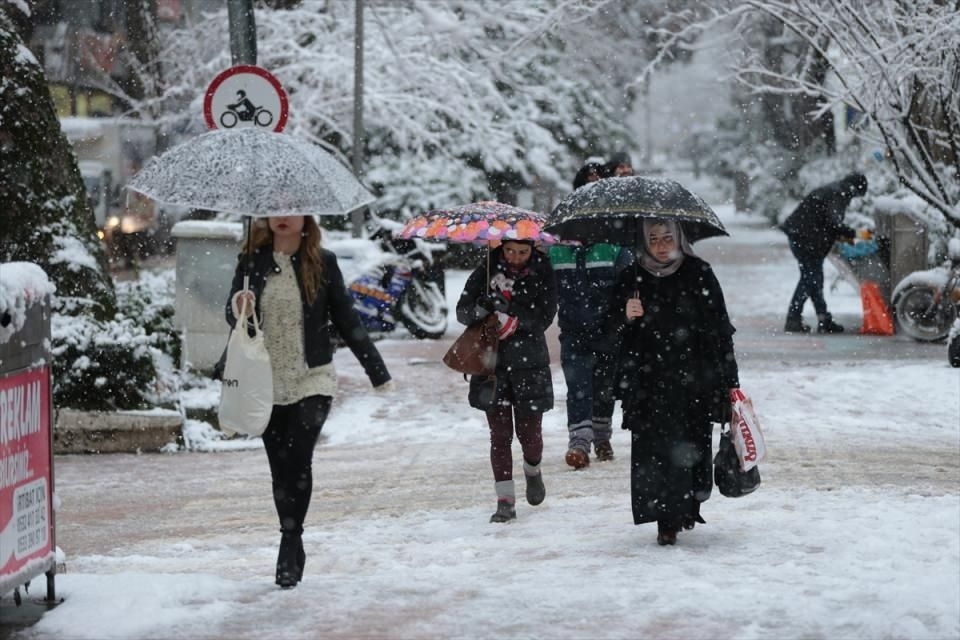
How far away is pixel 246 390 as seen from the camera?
5832mm

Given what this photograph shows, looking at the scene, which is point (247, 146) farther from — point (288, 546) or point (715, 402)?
point (715, 402)

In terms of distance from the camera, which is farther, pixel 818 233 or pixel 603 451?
pixel 818 233

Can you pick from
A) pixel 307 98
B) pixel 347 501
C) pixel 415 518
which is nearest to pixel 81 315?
pixel 347 501

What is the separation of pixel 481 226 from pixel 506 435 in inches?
46.4

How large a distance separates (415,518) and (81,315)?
5.01m

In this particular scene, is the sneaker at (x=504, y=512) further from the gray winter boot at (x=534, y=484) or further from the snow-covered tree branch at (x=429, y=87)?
the snow-covered tree branch at (x=429, y=87)

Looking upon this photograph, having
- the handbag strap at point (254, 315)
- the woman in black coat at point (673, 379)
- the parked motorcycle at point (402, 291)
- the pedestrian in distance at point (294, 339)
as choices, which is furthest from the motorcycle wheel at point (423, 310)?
the handbag strap at point (254, 315)

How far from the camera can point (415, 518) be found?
830 centimetres

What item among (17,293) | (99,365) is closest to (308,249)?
(17,293)

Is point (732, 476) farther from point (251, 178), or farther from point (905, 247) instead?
point (905, 247)

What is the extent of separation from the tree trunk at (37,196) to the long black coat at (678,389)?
674cm

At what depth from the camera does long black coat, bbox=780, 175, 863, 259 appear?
17.9 m

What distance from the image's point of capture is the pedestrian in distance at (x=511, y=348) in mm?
7918

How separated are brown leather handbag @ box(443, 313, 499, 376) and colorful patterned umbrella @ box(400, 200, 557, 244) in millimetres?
472
